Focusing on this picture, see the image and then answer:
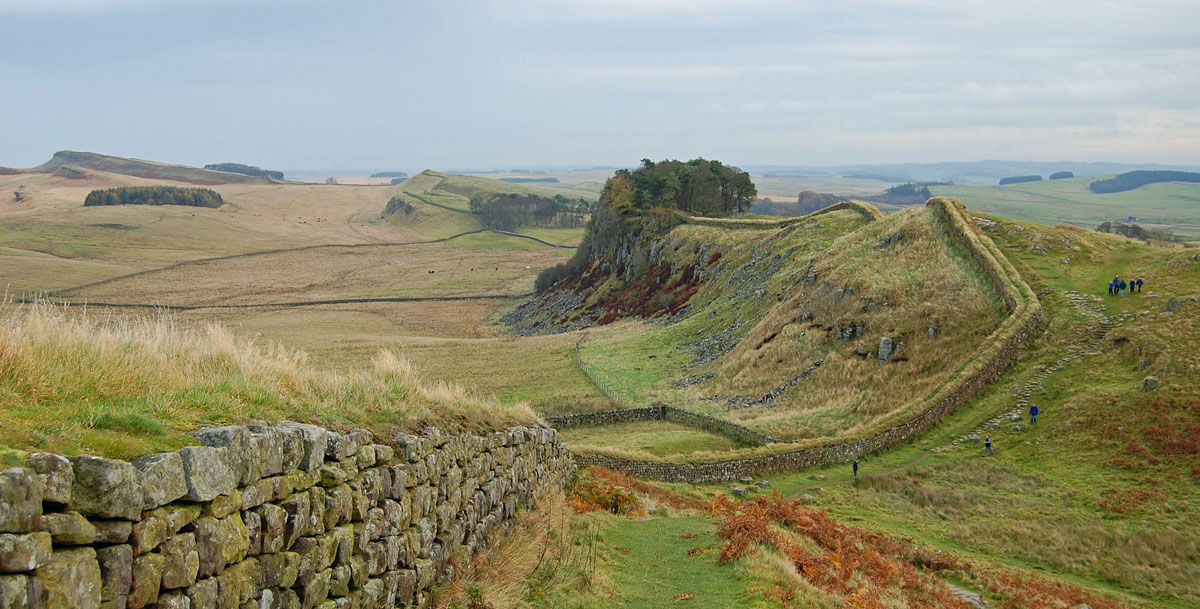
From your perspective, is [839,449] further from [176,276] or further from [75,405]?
[176,276]

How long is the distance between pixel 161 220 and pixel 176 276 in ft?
183

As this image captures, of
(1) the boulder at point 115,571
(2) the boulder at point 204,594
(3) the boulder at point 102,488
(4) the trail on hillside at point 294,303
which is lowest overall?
(4) the trail on hillside at point 294,303

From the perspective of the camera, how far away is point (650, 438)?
34.8 meters

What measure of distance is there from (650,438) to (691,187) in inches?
2713

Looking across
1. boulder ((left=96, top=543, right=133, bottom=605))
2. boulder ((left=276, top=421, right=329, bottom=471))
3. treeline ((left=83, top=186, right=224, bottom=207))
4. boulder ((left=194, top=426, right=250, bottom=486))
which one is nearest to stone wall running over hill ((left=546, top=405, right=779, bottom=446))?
boulder ((left=276, top=421, right=329, bottom=471))

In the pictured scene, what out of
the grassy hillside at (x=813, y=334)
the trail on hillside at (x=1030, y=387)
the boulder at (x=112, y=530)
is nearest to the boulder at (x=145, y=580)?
the boulder at (x=112, y=530)

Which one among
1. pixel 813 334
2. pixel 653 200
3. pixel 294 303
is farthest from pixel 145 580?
pixel 653 200

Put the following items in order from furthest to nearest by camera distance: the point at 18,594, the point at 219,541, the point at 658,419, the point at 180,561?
the point at 658,419
the point at 219,541
the point at 180,561
the point at 18,594

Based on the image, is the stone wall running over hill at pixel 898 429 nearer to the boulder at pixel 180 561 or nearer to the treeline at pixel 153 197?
the boulder at pixel 180 561

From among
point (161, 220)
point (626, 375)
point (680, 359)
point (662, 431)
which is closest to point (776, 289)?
point (680, 359)

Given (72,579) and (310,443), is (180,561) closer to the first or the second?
(72,579)

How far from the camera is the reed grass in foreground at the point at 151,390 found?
22.0ft

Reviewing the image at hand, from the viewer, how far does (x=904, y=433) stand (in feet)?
102

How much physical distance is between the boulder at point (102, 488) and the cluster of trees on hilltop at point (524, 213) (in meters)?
174
